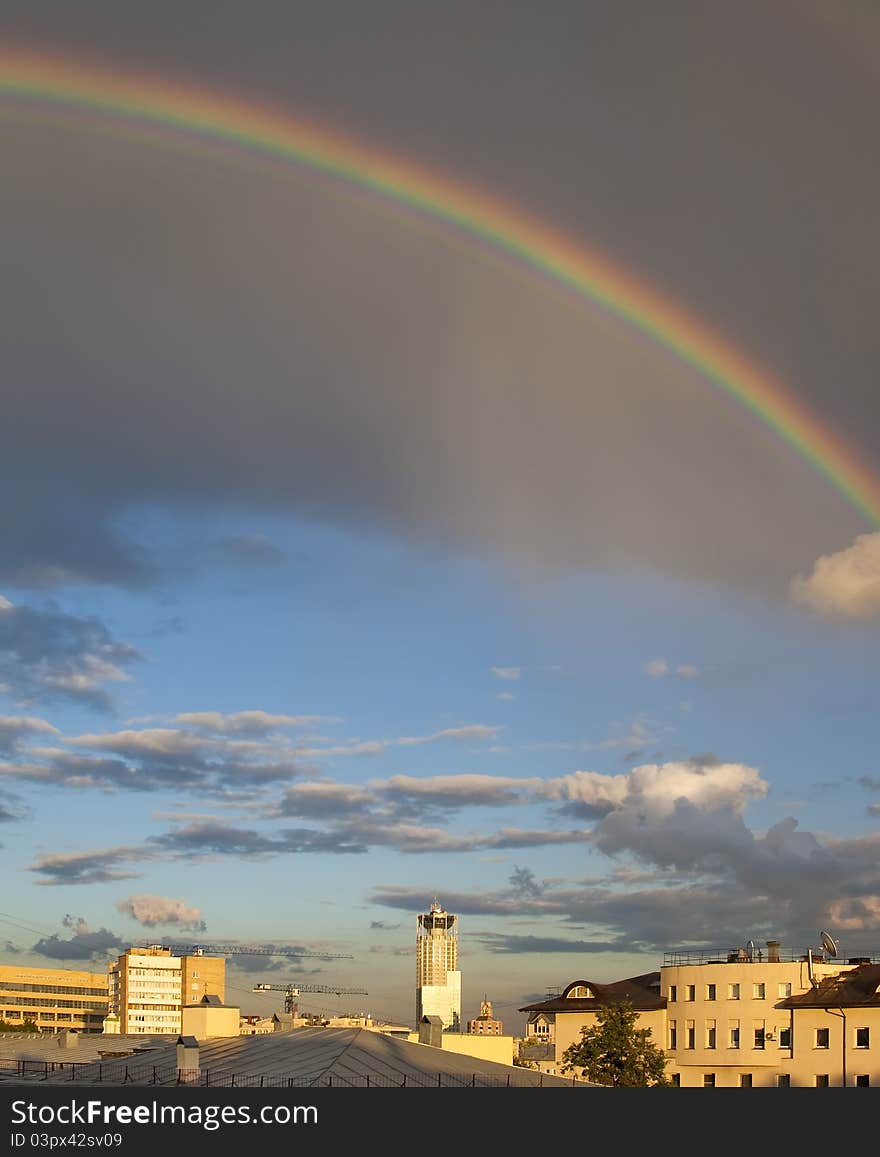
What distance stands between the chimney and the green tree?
5562cm

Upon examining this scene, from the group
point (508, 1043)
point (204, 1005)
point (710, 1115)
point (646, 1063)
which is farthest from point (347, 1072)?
point (646, 1063)

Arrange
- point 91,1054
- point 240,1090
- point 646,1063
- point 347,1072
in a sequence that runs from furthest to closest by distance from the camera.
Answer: point 646,1063 → point 91,1054 → point 347,1072 → point 240,1090

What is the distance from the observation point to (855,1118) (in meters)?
77.2

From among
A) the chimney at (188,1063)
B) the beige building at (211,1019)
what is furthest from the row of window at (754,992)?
the chimney at (188,1063)

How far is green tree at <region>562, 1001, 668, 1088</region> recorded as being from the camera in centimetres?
11025

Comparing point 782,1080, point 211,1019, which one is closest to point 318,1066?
point 211,1019

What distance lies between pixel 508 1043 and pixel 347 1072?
119 feet

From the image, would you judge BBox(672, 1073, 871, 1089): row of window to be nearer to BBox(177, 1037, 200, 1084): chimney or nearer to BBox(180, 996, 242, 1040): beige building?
BBox(180, 996, 242, 1040): beige building

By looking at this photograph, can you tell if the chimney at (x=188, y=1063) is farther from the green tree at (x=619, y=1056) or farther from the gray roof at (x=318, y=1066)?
the green tree at (x=619, y=1056)

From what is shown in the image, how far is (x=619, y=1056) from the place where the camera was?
11138 cm

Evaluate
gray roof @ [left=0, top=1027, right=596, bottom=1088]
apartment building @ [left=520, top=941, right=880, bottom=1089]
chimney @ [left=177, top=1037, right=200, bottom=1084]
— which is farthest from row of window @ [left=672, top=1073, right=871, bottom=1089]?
chimney @ [left=177, top=1037, right=200, bottom=1084]

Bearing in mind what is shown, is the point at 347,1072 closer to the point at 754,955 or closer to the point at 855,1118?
the point at 855,1118

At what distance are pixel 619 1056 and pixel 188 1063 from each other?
191ft

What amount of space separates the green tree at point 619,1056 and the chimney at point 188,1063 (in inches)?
2190
